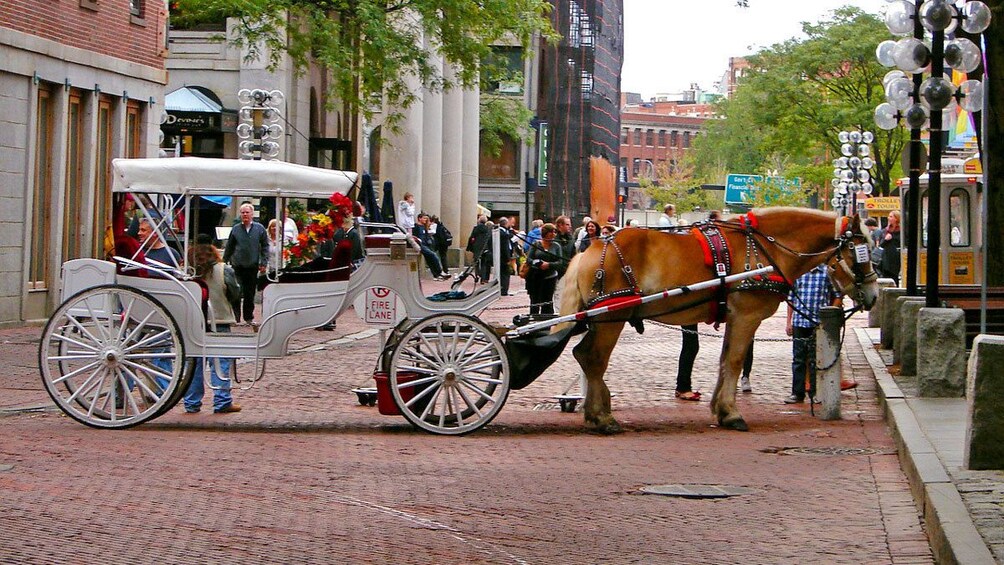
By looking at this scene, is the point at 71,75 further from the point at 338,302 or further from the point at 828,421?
the point at 828,421

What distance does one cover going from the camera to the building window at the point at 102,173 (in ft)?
84.6

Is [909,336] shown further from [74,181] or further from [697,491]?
[74,181]

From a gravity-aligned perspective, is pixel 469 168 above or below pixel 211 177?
above

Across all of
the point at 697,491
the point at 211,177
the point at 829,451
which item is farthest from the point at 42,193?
the point at 697,491

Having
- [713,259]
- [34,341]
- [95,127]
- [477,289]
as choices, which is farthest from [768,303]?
[95,127]

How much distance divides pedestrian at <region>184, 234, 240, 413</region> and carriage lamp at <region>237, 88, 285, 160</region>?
11428 mm

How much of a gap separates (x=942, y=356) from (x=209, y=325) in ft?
21.7

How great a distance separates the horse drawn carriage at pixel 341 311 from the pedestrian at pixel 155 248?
108 mm

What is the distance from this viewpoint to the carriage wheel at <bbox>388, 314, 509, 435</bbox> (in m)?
12.6

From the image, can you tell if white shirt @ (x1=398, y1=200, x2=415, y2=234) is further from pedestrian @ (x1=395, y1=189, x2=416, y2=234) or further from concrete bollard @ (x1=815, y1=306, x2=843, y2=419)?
concrete bollard @ (x1=815, y1=306, x2=843, y2=419)

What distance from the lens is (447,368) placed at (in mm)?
12617

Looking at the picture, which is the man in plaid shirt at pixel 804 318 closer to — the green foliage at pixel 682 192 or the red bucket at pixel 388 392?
the red bucket at pixel 388 392

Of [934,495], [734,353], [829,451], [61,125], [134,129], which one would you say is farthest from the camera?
[134,129]

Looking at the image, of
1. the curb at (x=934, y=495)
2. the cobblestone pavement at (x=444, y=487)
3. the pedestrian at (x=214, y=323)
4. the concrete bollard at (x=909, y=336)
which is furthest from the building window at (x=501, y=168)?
the curb at (x=934, y=495)
